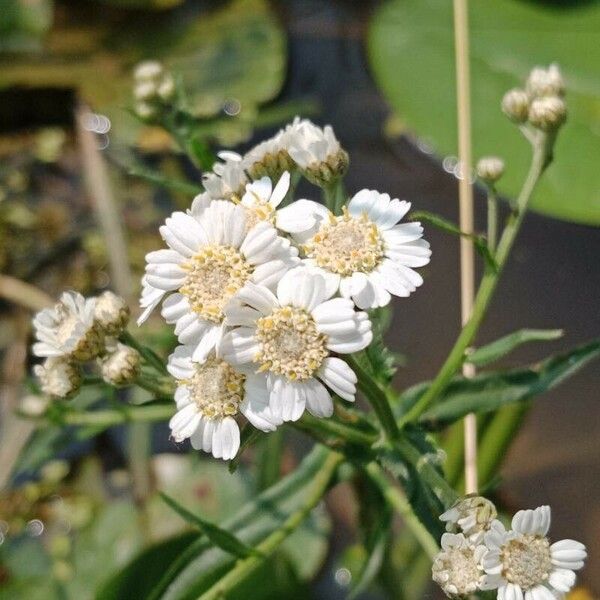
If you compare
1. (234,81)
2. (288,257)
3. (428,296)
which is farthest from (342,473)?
(234,81)

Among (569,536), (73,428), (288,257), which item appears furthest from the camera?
(73,428)

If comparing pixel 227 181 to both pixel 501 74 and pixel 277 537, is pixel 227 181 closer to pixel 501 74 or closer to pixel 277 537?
pixel 277 537

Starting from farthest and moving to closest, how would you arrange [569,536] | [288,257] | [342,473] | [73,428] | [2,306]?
[2,306]
[73,428]
[569,536]
[342,473]
[288,257]

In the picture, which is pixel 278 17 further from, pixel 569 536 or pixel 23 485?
pixel 569 536

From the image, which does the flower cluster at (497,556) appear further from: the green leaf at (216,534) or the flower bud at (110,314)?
the flower bud at (110,314)

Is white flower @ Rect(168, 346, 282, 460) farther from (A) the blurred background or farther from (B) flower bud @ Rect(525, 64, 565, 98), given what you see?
(A) the blurred background

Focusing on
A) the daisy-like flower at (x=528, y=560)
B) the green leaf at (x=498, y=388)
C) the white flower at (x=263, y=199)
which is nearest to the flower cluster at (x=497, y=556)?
the daisy-like flower at (x=528, y=560)

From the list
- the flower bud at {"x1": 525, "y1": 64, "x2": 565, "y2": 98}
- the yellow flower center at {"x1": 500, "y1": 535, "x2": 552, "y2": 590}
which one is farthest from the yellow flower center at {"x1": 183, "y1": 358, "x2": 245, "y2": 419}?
the flower bud at {"x1": 525, "y1": 64, "x2": 565, "y2": 98}
